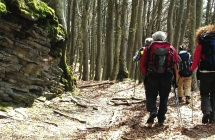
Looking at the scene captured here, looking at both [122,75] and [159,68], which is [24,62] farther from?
[122,75]

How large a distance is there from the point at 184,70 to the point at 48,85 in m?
4.19

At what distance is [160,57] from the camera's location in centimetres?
605

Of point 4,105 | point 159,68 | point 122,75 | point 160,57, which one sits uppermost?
point 160,57

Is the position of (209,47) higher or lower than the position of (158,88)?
higher

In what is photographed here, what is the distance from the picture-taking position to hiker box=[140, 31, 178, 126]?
605 centimetres

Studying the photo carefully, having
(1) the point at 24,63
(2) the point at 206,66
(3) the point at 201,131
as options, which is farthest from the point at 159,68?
(1) the point at 24,63

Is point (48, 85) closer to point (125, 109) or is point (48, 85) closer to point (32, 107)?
point (32, 107)

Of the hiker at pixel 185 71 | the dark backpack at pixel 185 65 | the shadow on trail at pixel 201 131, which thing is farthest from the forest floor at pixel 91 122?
the dark backpack at pixel 185 65

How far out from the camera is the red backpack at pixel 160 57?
237 inches

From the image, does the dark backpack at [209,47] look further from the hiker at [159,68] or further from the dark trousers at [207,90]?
the hiker at [159,68]

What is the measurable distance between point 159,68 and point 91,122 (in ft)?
7.24

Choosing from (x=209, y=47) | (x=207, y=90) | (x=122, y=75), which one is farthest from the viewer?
(x=122, y=75)

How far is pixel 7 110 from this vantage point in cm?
632

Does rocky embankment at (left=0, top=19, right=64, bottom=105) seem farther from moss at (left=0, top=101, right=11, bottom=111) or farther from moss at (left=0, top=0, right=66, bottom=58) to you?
moss at (left=0, top=0, right=66, bottom=58)
